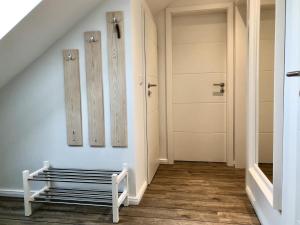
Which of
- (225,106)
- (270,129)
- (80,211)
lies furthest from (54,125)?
(225,106)

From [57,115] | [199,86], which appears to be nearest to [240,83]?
[199,86]

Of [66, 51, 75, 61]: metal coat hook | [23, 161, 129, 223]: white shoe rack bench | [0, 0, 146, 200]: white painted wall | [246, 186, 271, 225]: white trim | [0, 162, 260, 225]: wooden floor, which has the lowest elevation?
[0, 162, 260, 225]: wooden floor

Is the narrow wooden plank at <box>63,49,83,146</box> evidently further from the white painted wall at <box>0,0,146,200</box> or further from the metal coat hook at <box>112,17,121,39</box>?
the metal coat hook at <box>112,17,121,39</box>

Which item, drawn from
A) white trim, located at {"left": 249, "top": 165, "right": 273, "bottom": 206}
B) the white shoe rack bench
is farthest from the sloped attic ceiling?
white trim, located at {"left": 249, "top": 165, "right": 273, "bottom": 206}

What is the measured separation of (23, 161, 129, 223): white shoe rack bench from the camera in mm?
1979

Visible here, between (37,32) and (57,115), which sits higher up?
(37,32)

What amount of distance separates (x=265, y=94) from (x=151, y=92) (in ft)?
4.14

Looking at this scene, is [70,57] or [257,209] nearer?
[257,209]

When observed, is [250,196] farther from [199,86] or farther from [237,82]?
[199,86]

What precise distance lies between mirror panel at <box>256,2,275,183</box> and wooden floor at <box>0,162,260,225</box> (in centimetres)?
47

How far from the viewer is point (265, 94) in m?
1.79

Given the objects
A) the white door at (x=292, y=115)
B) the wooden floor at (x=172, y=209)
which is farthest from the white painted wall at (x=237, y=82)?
the white door at (x=292, y=115)

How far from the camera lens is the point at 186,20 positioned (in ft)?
10.4

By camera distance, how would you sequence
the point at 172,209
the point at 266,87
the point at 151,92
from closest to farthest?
the point at 266,87, the point at 172,209, the point at 151,92
